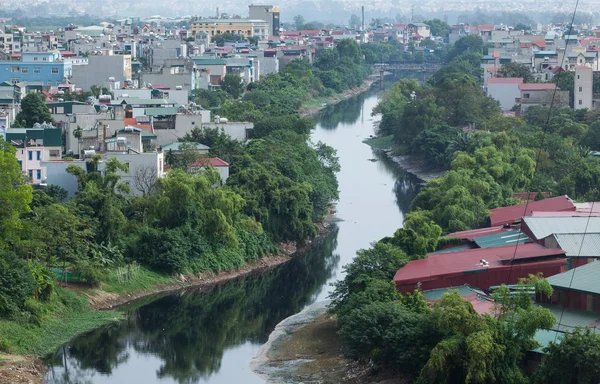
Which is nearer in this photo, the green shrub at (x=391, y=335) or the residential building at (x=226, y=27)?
the green shrub at (x=391, y=335)

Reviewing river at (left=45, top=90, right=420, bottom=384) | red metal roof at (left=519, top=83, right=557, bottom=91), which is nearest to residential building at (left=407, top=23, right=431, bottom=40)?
red metal roof at (left=519, top=83, right=557, bottom=91)

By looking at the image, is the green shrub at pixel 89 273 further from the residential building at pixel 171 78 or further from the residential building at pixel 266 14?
the residential building at pixel 266 14

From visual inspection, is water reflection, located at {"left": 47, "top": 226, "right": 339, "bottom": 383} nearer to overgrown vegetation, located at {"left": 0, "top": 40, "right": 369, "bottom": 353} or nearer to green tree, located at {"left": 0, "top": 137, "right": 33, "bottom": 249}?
overgrown vegetation, located at {"left": 0, "top": 40, "right": 369, "bottom": 353}

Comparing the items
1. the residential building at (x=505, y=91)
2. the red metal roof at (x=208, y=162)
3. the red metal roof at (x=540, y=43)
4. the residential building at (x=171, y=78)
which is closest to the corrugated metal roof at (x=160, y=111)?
the red metal roof at (x=208, y=162)

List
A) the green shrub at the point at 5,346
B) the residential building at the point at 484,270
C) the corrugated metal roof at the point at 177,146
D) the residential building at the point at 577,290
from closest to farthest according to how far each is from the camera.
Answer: the residential building at the point at 577,290
the green shrub at the point at 5,346
the residential building at the point at 484,270
the corrugated metal roof at the point at 177,146

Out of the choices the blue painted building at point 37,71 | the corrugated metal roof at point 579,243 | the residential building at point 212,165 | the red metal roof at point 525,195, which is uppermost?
the blue painted building at point 37,71

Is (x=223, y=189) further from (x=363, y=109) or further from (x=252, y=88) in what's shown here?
(x=363, y=109)
